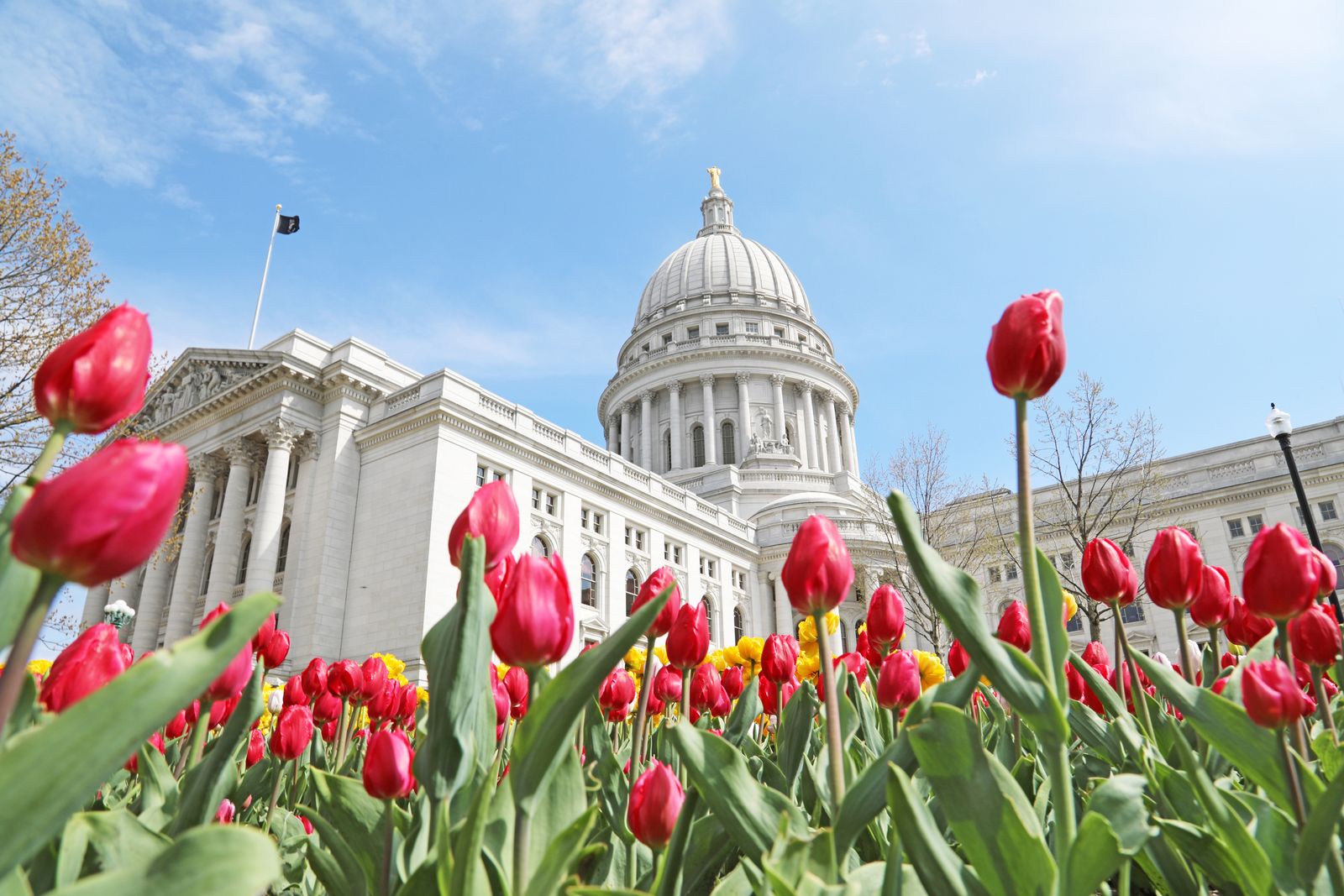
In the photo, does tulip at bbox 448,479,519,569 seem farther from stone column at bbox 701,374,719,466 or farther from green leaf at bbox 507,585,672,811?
stone column at bbox 701,374,719,466

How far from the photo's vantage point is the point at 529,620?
1.35 meters

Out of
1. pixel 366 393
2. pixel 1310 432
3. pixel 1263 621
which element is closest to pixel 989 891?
pixel 1263 621

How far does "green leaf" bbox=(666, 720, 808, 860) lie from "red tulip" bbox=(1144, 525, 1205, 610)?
140cm

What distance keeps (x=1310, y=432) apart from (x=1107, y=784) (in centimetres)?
4173

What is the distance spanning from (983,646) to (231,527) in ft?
106

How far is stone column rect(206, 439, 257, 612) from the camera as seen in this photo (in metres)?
27.9

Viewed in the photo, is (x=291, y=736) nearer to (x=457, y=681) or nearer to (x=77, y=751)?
(x=457, y=681)

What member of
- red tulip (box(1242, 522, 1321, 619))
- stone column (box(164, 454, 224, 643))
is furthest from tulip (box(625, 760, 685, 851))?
stone column (box(164, 454, 224, 643))

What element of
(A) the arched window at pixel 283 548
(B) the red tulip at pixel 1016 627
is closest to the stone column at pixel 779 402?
(A) the arched window at pixel 283 548

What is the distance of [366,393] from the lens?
1188 inches

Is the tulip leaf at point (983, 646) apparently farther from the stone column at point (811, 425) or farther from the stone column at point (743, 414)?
the stone column at point (811, 425)

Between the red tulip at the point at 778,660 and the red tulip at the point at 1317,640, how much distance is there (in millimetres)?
1456

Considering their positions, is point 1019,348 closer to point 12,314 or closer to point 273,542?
→ point 12,314

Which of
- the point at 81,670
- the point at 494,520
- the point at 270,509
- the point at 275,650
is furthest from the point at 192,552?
the point at 494,520
